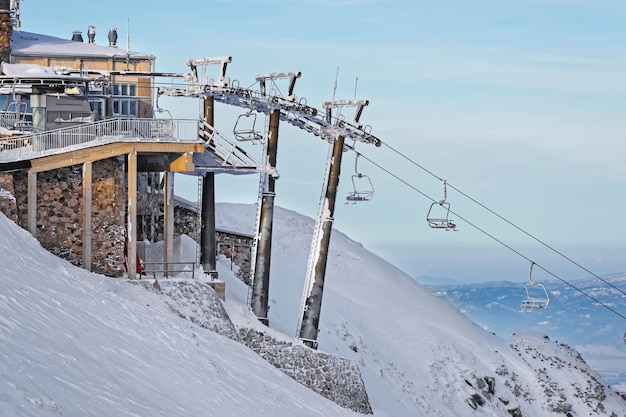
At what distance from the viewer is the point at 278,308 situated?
53.1 meters

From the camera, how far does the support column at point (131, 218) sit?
39.0m

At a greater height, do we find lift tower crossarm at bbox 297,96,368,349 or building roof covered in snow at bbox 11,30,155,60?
building roof covered in snow at bbox 11,30,155,60

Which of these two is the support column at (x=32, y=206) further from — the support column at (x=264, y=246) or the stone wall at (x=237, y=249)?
the stone wall at (x=237, y=249)

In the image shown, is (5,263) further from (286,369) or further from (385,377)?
(385,377)

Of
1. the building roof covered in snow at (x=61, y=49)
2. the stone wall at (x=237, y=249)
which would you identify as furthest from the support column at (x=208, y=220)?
the building roof covered in snow at (x=61, y=49)

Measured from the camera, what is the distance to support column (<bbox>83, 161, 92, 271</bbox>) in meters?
38.4

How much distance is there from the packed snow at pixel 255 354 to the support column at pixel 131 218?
69.4 inches

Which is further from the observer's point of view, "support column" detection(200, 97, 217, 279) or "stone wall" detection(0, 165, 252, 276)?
"support column" detection(200, 97, 217, 279)

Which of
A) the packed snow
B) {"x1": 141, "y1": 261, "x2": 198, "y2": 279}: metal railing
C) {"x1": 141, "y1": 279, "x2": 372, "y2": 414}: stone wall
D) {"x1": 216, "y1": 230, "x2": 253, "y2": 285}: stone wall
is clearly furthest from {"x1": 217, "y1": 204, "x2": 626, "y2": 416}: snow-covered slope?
{"x1": 141, "y1": 261, "x2": 198, "y2": 279}: metal railing

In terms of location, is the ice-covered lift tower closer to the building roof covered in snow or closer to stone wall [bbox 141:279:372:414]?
stone wall [bbox 141:279:372:414]

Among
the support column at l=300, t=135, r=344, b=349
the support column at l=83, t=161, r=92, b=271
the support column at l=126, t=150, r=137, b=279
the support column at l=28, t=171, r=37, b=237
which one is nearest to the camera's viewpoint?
the support column at l=28, t=171, r=37, b=237

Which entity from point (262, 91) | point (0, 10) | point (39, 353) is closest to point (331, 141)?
point (262, 91)

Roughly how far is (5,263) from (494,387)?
92.4 ft

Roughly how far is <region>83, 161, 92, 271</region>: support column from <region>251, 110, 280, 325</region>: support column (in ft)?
24.6
